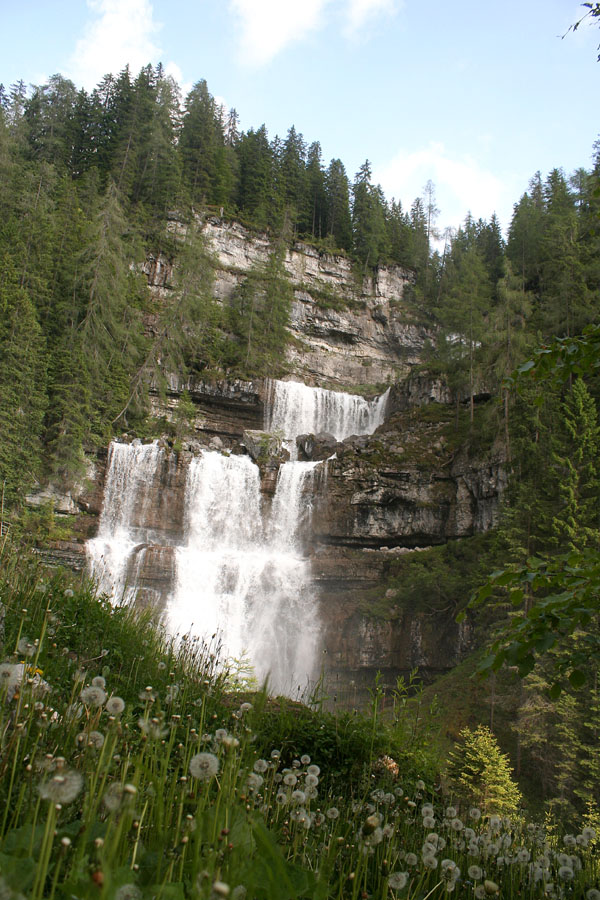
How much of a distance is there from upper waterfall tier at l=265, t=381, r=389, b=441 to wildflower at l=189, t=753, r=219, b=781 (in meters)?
35.3

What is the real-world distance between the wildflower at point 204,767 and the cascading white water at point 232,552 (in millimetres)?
22369

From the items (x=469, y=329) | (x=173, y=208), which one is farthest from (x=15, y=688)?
(x=173, y=208)

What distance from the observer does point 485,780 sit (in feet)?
36.7

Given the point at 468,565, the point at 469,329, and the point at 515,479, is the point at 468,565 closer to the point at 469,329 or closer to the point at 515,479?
the point at 515,479

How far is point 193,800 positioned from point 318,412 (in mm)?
36708

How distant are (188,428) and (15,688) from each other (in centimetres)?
3265

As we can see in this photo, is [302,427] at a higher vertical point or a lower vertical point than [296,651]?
higher

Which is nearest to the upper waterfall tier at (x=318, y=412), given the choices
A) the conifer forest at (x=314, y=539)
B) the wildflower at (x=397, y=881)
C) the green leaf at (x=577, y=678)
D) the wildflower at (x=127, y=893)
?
the conifer forest at (x=314, y=539)

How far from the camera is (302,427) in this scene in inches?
1467

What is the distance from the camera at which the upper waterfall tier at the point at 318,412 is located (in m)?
37.2

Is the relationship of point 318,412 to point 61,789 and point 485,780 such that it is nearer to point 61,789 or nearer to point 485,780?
point 485,780

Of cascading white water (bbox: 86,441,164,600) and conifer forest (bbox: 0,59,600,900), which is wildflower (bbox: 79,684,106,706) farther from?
cascading white water (bbox: 86,441,164,600)

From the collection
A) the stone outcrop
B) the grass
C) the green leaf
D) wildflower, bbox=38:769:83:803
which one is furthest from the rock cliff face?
wildflower, bbox=38:769:83:803

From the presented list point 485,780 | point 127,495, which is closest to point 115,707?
point 485,780
